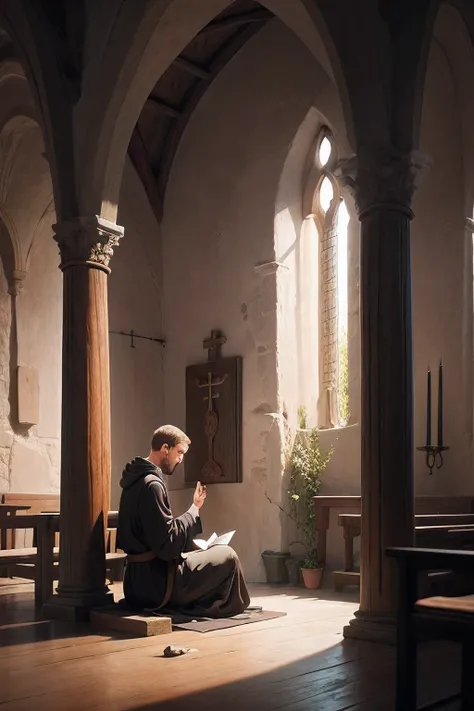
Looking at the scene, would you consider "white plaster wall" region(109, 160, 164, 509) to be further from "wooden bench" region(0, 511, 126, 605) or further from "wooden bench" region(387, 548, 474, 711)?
"wooden bench" region(387, 548, 474, 711)

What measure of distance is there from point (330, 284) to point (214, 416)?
6.89ft

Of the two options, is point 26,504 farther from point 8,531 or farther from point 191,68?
point 191,68

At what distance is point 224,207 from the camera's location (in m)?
11.0

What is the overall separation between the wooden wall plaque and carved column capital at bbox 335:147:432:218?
502 cm

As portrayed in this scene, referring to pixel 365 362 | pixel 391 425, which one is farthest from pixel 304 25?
pixel 391 425

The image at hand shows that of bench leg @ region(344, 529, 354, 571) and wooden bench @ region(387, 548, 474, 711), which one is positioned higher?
wooden bench @ region(387, 548, 474, 711)

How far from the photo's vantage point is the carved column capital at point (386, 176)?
558 centimetres

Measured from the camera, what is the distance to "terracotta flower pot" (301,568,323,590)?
9.16 m

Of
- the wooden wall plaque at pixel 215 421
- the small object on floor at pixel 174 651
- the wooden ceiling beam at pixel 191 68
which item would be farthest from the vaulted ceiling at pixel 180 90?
the small object on floor at pixel 174 651

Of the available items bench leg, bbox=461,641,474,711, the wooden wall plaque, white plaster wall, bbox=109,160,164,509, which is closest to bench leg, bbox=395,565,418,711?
bench leg, bbox=461,641,474,711

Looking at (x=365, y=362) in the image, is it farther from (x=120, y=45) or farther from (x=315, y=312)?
(x=315, y=312)

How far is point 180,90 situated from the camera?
1145cm

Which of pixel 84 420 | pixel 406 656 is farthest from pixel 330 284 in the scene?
pixel 406 656

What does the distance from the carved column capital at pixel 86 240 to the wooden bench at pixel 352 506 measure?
3.46 meters
